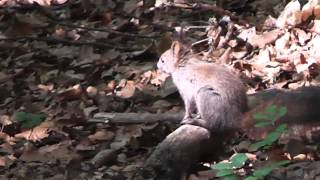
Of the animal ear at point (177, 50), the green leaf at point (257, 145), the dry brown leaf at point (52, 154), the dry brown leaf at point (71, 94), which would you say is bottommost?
the dry brown leaf at point (52, 154)

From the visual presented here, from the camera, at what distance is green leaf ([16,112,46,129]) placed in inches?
196

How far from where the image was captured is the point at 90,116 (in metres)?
4.92

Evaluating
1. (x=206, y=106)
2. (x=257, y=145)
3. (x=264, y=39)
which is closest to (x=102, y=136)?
Result: (x=206, y=106)

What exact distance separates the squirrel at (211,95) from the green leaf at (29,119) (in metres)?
1.07

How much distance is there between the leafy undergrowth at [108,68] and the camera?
4.46 metres

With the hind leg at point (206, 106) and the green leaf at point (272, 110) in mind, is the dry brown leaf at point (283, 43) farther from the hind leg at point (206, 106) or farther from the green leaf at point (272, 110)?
the green leaf at point (272, 110)

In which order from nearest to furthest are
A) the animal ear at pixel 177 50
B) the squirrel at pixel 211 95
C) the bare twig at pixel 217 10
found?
the squirrel at pixel 211 95, the animal ear at pixel 177 50, the bare twig at pixel 217 10

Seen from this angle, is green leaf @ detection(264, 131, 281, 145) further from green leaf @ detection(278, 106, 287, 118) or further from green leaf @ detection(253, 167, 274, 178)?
green leaf @ detection(253, 167, 274, 178)

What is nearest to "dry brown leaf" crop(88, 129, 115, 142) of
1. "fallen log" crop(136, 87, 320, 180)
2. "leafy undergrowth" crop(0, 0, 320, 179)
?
"leafy undergrowth" crop(0, 0, 320, 179)

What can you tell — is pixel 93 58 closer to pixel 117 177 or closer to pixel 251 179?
pixel 117 177

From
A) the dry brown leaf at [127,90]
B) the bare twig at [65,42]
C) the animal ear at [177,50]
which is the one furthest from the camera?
the bare twig at [65,42]

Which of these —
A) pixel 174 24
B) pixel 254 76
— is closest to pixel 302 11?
pixel 254 76

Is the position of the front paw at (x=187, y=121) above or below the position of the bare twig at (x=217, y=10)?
below

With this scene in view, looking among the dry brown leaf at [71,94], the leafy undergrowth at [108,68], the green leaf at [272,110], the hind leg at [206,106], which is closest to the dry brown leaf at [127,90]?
the leafy undergrowth at [108,68]
